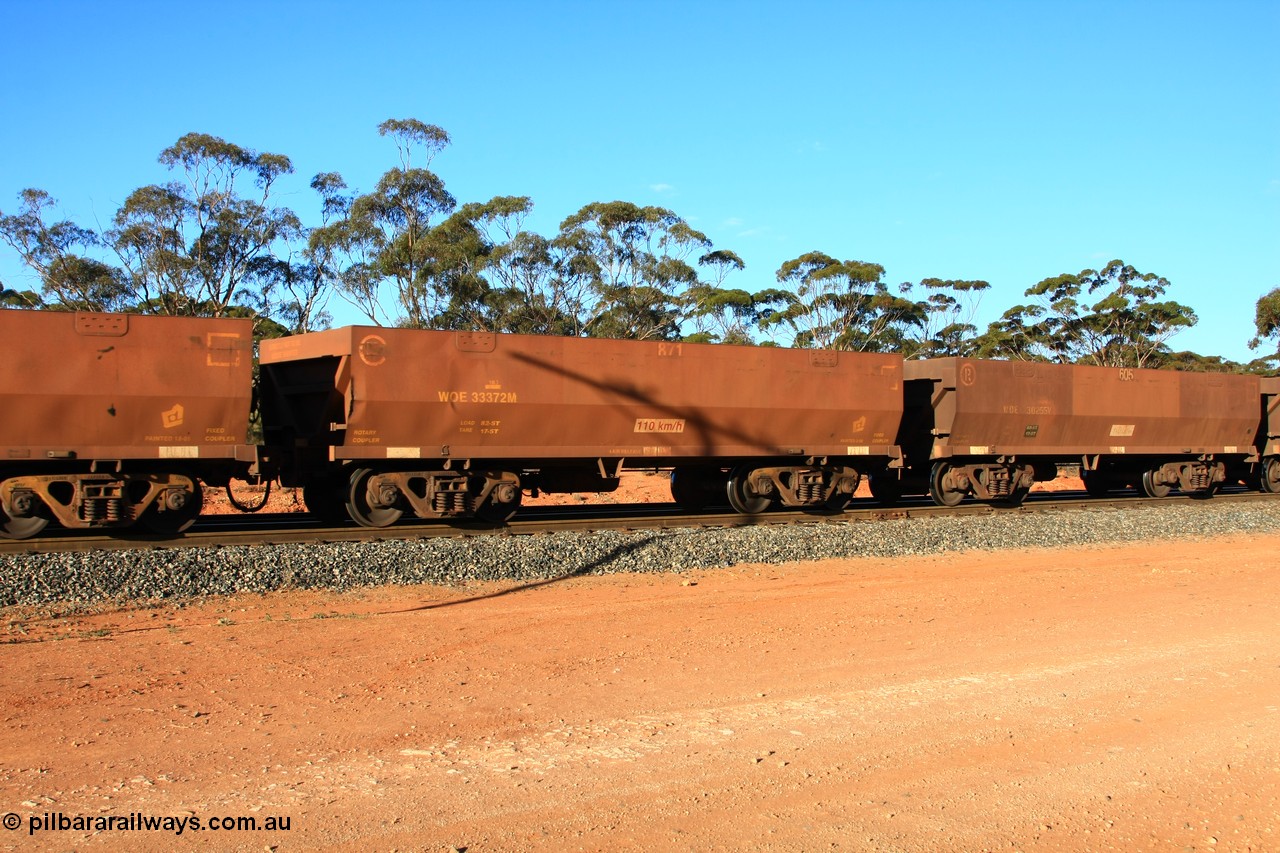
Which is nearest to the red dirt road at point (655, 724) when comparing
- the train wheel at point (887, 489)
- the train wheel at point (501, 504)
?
the train wheel at point (501, 504)

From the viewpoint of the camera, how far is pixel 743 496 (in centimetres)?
1596

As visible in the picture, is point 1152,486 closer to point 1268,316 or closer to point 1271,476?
point 1271,476

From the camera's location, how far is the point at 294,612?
9.00 meters

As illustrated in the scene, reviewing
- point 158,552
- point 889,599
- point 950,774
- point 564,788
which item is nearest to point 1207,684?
point 950,774

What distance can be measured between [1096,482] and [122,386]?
61.0ft

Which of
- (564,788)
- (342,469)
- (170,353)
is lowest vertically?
(564,788)

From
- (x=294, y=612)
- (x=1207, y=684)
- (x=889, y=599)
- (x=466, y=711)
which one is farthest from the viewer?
(x=889, y=599)

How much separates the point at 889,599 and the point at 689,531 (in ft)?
13.1

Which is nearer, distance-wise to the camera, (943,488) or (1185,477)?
(943,488)

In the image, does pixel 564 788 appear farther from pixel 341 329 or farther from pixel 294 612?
pixel 341 329

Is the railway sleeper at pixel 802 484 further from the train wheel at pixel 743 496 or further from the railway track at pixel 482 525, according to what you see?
the railway track at pixel 482 525

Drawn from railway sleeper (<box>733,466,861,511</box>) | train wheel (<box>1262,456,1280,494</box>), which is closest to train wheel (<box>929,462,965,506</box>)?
railway sleeper (<box>733,466,861,511</box>)

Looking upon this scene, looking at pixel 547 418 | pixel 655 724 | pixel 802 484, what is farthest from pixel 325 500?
pixel 655 724

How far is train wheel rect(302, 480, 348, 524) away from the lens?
14164 millimetres
